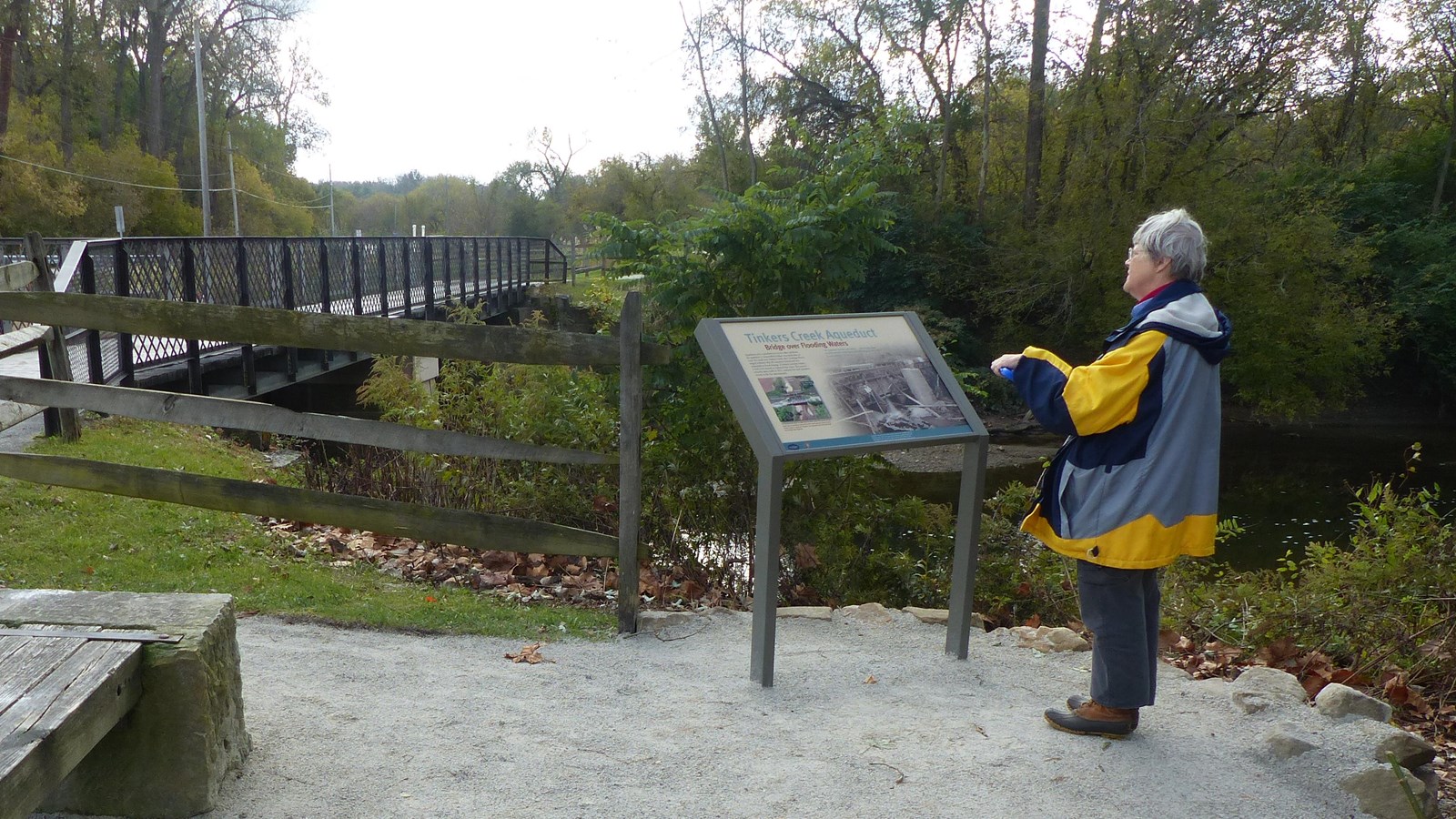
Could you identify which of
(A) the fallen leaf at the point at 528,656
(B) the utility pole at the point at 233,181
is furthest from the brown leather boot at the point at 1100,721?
(B) the utility pole at the point at 233,181

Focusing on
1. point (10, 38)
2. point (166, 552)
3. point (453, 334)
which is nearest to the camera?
point (453, 334)

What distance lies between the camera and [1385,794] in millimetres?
3092

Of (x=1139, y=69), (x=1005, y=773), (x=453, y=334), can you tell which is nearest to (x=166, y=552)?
(x=453, y=334)

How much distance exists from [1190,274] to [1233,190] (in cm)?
2246

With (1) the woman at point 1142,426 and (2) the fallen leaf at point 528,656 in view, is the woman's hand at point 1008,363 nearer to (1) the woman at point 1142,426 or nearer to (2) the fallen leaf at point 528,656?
(1) the woman at point 1142,426

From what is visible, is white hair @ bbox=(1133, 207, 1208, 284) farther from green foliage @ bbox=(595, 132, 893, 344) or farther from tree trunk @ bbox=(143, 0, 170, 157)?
tree trunk @ bbox=(143, 0, 170, 157)

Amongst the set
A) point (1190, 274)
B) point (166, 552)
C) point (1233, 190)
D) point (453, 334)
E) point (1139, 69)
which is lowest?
point (166, 552)

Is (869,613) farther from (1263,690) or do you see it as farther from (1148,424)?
(1148,424)

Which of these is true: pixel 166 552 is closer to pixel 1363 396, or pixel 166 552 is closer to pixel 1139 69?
pixel 1139 69

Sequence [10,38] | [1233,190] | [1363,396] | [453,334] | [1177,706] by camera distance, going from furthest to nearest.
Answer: [10,38]
[1363,396]
[1233,190]
[453,334]
[1177,706]

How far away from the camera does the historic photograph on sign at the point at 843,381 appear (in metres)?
3.76

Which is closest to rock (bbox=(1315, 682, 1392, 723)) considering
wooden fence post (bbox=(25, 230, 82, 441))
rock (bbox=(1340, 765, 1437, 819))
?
rock (bbox=(1340, 765, 1437, 819))

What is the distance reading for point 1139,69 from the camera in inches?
917

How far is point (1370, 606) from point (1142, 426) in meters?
2.62
